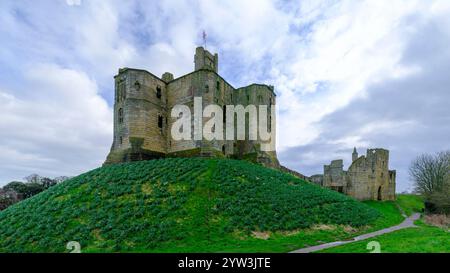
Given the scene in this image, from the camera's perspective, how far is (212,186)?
21.6 m

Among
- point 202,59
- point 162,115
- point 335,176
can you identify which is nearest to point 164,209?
point 162,115

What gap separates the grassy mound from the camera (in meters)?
15.3

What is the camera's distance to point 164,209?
59.3 ft

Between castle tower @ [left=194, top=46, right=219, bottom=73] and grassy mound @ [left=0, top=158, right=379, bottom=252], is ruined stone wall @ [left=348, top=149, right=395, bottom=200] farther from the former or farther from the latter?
castle tower @ [left=194, top=46, right=219, bottom=73]

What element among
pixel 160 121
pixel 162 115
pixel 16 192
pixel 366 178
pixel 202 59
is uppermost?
pixel 202 59

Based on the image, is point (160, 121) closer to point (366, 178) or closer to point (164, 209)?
point (164, 209)

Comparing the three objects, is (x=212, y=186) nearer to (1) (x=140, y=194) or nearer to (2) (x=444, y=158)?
(1) (x=140, y=194)

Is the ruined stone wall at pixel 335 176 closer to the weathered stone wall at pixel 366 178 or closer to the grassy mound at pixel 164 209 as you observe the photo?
the weathered stone wall at pixel 366 178

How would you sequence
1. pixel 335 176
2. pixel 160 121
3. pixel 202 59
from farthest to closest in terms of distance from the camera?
pixel 335 176, pixel 202 59, pixel 160 121

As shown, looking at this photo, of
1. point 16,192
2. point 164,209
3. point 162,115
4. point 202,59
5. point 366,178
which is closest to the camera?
point 164,209

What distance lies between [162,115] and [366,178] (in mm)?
35916

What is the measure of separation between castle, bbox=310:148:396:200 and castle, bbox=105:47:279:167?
15.2 m
